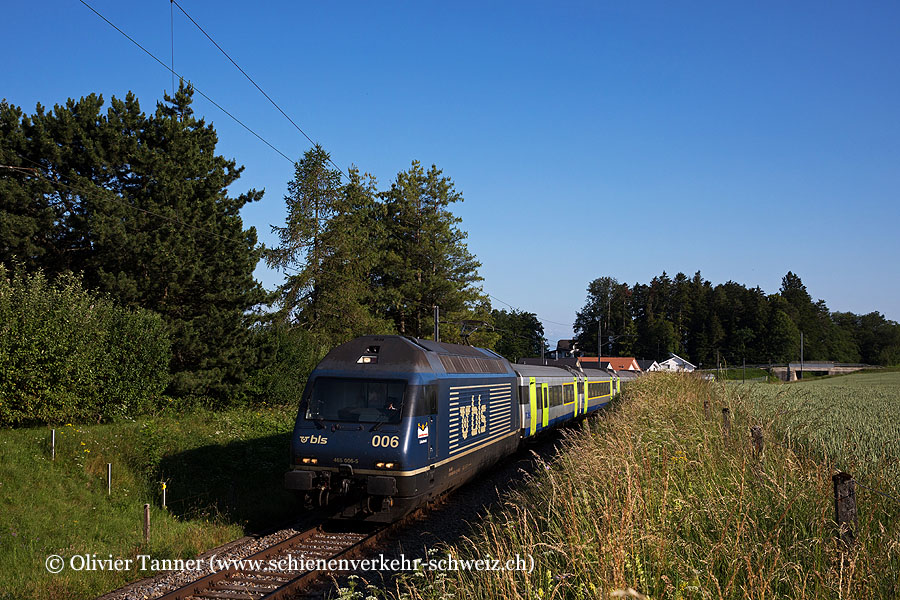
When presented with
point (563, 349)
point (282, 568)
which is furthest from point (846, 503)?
point (563, 349)

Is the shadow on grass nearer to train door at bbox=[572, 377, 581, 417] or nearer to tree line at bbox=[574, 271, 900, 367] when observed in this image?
train door at bbox=[572, 377, 581, 417]

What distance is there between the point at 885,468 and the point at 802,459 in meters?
1.10

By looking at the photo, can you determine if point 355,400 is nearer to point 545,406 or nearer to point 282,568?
point 282,568

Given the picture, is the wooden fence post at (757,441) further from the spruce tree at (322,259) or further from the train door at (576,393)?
the spruce tree at (322,259)

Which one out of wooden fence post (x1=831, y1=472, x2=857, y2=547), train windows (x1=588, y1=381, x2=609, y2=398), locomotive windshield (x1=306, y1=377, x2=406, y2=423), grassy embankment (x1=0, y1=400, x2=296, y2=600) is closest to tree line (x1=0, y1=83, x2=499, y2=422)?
grassy embankment (x1=0, y1=400, x2=296, y2=600)

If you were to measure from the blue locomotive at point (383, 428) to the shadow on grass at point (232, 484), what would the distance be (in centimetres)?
218

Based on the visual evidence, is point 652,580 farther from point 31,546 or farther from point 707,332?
point 707,332

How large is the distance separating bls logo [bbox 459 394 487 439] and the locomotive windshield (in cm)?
226

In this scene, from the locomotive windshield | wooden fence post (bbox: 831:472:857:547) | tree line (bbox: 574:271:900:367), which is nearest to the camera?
wooden fence post (bbox: 831:472:857:547)

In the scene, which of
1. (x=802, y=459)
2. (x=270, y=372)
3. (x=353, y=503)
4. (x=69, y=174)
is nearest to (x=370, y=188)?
(x=270, y=372)

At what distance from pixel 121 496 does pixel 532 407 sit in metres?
11.0

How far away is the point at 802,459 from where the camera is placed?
24.0 feet

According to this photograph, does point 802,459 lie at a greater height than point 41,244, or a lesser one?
lesser

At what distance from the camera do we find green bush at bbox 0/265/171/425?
54.2ft
